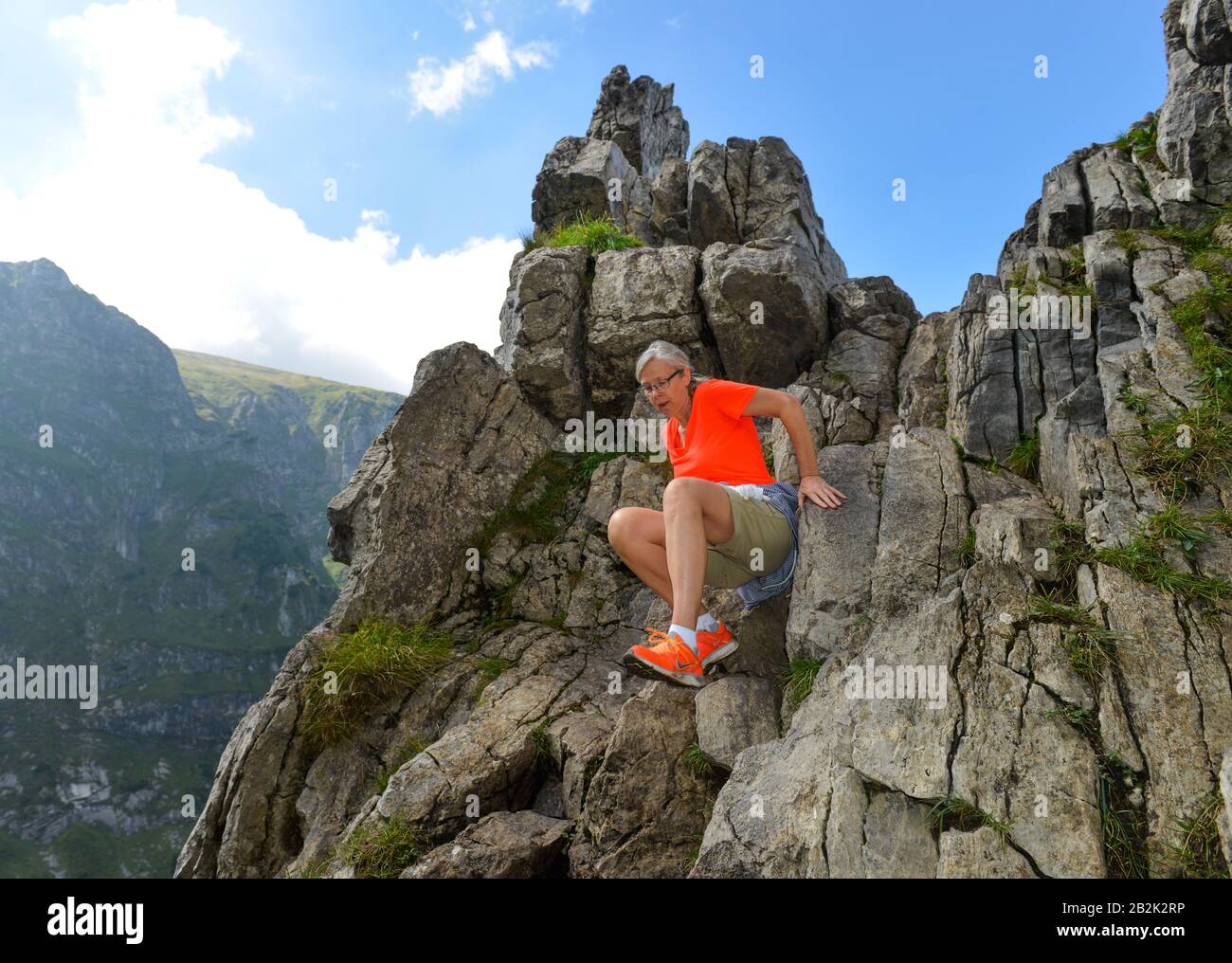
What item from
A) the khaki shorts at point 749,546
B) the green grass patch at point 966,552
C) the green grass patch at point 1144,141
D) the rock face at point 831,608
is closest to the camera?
the rock face at point 831,608

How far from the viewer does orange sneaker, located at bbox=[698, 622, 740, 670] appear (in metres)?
8.05

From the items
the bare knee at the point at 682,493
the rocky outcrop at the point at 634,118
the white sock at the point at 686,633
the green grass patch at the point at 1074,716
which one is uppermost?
the rocky outcrop at the point at 634,118

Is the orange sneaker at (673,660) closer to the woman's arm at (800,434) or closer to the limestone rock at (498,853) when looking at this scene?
the limestone rock at (498,853)

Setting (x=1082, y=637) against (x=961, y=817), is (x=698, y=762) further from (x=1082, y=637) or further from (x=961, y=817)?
(x=1082, y=637)

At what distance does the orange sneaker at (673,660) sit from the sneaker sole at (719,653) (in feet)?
0.38

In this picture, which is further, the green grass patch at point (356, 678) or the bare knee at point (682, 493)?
the green grass patch at point (356, 678)

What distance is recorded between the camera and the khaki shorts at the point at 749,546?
→ 310 inches

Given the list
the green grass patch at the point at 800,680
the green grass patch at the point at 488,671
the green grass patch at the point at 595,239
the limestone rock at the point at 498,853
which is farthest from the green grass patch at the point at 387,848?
the green grass patch at the point at 595,239

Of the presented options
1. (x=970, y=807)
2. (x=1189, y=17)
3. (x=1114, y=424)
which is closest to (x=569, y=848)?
(x=970, y=807)

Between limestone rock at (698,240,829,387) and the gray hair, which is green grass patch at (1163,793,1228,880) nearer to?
the gray hair

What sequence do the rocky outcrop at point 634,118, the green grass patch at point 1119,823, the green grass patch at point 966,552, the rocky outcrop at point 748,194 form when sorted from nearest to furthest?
the green grass patch at point 1119,823 → the green grass patch at point 966,552 → the rocky outcrop at point 748,194 → the rocky outcrop at point 634,118

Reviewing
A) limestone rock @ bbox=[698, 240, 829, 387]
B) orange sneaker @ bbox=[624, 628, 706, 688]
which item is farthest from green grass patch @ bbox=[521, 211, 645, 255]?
orange sneaker @ bbox=[624, 628, 706, 688]

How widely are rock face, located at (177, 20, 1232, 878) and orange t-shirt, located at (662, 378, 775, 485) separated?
1.12 meters
